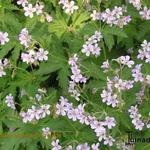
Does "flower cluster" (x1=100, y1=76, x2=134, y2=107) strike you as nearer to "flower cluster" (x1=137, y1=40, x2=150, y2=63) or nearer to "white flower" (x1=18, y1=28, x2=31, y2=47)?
"flower cluster" (x1=137, y1=40, x2=150, y2=63)

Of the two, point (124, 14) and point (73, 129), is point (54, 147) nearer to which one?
point (73, 129)

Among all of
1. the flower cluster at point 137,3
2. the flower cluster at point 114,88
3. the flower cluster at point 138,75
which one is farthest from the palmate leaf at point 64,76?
the flower cluster at point 137,3

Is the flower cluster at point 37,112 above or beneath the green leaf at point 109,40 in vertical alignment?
beneath

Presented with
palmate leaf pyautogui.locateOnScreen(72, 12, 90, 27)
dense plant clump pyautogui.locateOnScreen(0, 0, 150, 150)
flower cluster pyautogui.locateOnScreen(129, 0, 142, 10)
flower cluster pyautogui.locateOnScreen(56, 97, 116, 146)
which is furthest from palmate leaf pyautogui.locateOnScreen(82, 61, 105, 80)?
flower cluster pyautogui.locateOnScreen(129, 0, 142, 10)

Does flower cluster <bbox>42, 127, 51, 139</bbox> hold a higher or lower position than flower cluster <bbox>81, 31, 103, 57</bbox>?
lower

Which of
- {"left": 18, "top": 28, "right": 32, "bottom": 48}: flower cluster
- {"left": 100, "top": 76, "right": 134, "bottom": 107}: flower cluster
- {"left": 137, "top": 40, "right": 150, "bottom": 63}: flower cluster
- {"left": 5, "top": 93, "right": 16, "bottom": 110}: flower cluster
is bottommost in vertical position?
{"left": 100, "top": 76, "right": 134, "bottom": 107}: flower cluster

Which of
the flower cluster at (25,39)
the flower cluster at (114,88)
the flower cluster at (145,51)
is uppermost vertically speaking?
the flower cluster at (25,39)

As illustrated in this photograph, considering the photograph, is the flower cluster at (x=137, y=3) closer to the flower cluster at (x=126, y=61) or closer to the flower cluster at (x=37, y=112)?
the flower cluster at (x=126, y=61)
